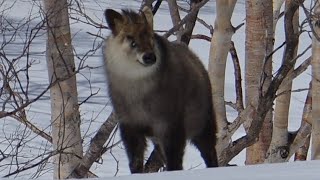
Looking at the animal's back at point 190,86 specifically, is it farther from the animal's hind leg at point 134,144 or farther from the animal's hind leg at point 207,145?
the animal's hind leg at point 134,144

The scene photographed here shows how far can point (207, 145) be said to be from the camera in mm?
6336

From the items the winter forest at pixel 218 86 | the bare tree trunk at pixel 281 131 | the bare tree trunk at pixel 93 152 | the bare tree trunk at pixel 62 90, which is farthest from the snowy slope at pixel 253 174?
the bare tree trunk at pixel 281 131

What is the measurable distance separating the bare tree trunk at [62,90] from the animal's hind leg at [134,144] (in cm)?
211

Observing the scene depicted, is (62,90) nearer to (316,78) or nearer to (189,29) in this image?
(189,29)

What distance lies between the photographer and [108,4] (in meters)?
21.7

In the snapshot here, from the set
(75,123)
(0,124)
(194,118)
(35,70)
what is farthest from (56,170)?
(35,70)

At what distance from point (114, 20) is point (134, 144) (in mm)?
786

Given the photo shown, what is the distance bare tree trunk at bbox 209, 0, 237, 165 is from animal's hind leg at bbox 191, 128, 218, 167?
8.14ft

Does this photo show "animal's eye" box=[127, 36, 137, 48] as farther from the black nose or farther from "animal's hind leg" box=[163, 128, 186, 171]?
"animal's hind leg" box=[163, 128, 186, 171]

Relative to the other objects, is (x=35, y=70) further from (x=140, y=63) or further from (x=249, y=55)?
(x=140, y=63)

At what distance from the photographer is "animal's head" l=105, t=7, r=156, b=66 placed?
555 cm

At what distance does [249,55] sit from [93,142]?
7.64 feet

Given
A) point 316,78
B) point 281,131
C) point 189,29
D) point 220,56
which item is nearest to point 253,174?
point 316,78

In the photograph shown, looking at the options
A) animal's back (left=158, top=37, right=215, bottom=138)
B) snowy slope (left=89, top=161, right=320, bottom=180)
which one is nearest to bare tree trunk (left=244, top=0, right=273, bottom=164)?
animal's back (left=158, top=37, right=215, bottom=138)
